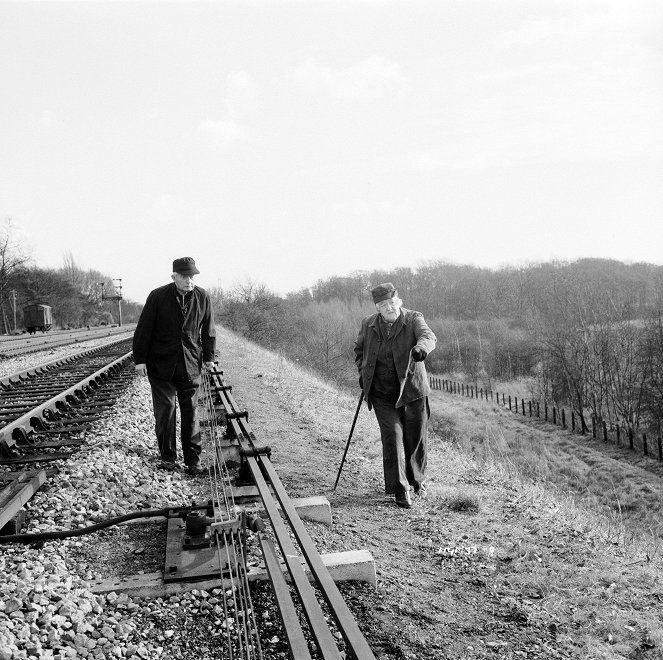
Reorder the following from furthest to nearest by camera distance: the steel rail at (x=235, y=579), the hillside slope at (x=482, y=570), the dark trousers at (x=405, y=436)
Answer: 1. the dark trousers at (x=405, y=436)
2. the hillside slope at (x=482, y=570)
3. the steel rail at (x=235, y=579)

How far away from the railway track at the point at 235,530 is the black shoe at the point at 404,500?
43.6 inches

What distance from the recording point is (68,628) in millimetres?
3098

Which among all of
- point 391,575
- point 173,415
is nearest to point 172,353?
point 173,415

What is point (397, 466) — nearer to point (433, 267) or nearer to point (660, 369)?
point (660, 369)

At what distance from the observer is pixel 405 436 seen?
583cm

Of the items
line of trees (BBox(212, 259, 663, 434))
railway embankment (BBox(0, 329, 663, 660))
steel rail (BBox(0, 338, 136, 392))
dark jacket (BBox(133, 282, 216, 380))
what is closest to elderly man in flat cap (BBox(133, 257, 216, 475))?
dark jacket (BBox(133, 282, 216, 380))

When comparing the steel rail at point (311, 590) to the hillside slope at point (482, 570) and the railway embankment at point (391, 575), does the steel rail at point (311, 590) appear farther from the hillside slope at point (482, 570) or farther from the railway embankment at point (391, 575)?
the hillside slope at point (482, 570)

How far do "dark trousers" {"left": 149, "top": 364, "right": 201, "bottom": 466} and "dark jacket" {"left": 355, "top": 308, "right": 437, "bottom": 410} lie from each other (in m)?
1.72

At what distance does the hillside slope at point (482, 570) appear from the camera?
3.33 m

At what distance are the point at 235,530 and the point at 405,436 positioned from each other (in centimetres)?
244

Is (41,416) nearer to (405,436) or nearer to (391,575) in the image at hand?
(405,436)

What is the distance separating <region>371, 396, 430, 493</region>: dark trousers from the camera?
5625 mm

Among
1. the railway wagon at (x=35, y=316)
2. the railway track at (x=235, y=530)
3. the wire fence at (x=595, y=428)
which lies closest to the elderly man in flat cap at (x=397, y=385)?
the railway track at (x=235, y=530)

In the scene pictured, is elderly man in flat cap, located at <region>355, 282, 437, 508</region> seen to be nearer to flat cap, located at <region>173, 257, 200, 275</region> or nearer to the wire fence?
flat cap, located at <region>173, 257, 200, 275</region>
